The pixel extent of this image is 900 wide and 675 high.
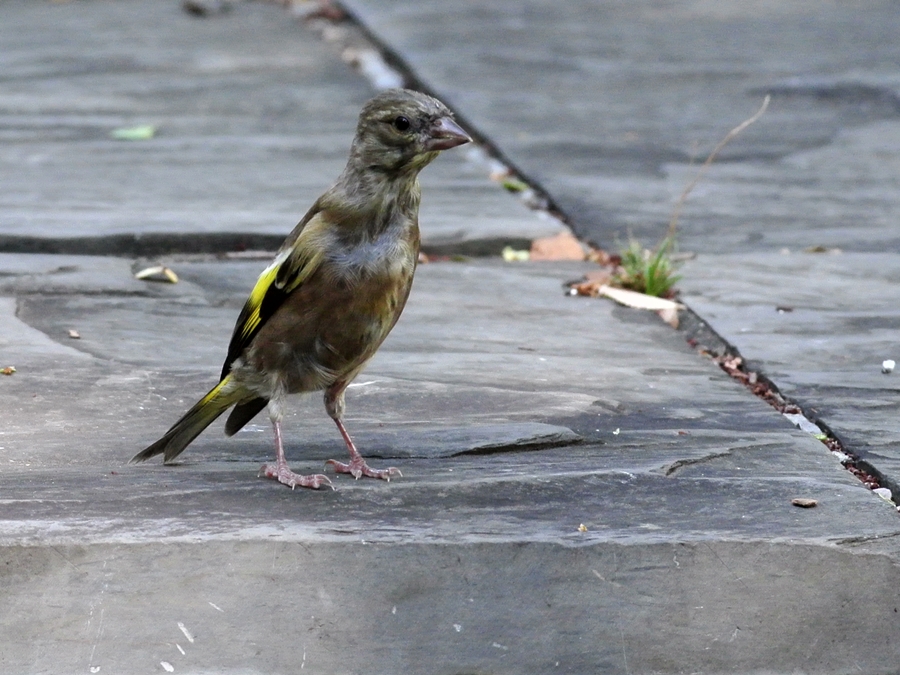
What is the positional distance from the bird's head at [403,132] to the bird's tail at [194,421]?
74 cm

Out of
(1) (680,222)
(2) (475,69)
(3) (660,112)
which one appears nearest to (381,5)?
(2) (475,69)

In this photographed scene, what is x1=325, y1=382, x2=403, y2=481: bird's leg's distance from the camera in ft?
13.3

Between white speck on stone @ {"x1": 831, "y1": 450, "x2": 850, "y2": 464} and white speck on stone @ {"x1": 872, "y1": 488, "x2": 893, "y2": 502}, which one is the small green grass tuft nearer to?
white speck on stone @ {"x1": 831, "y1": 450, "x2": 850, "y2": 464}

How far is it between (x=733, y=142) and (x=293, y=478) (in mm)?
5402

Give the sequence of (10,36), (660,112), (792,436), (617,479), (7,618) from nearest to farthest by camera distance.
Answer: (7,618) < (617,479) < (792,436) < (660,112) < (10,36)

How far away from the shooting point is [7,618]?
11.0 ft

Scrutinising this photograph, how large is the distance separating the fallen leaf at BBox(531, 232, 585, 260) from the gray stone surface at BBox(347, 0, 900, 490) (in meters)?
0.17

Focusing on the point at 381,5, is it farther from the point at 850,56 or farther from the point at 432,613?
the point at 432,613

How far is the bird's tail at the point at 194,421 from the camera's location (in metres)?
4.04

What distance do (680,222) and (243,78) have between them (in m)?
4.12

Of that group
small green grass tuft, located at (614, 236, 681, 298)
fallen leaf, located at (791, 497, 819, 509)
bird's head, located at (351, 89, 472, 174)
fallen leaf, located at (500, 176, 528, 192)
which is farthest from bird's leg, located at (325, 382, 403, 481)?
fallen leaf, located at (500, 176, 528, 192)

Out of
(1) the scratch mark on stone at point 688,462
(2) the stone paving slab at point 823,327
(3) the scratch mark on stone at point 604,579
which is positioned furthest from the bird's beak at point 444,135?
(2) the stone paving slab at point 823,327

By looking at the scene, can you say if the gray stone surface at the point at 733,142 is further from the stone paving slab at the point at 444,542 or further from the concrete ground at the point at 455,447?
the stone paving slab at the point at 444,542

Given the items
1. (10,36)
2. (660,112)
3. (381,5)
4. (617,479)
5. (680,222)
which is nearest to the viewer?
(617,479)
